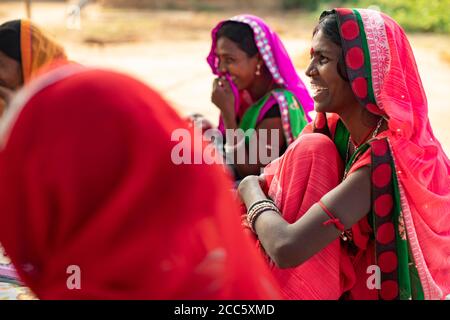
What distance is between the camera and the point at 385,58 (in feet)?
8.64

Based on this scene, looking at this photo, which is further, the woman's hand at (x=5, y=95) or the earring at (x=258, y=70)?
the earring at (x=258, y=70)

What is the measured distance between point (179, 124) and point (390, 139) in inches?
50.5

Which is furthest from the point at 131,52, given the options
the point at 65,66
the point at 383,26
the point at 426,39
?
the point at 65,66

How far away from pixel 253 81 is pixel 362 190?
191 centimetres

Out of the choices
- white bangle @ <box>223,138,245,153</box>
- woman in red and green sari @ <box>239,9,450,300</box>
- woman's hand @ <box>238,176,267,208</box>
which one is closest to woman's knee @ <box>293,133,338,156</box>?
woman in red and green sari @ <box>239,9,450,300</box>

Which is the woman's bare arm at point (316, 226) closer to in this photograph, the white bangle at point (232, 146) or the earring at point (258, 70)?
the white bangle at point (232, 146)

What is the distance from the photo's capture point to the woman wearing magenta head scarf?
413 cm

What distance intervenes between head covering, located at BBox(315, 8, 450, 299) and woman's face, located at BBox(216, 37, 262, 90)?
158 centimetres

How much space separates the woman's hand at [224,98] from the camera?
423cm

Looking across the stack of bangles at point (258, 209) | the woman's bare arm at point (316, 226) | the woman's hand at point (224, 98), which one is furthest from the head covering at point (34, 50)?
the woman's bare arm at point (316, 226)

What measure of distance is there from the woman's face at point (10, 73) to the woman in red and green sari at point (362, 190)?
1.42 m

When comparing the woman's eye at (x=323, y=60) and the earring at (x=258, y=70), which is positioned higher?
the earring at (x=258, y=70)

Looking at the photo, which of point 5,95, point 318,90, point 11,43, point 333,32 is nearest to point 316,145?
point 318,90
